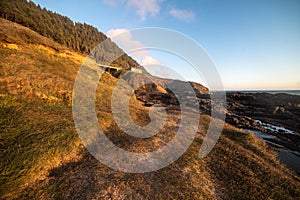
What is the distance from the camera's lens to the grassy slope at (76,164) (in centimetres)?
654

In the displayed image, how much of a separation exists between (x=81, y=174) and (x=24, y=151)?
2.97m

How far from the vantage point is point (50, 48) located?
23438 millimetres

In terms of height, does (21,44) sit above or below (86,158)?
above

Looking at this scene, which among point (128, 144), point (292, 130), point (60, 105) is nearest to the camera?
point (128, 144)

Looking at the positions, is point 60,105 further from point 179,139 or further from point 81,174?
point 179,139

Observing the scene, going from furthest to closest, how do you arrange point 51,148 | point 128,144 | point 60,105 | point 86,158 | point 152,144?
point 60,105 < point 152,144 < point 128,144 < point 86,158 < point 51,148

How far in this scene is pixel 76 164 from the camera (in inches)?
320

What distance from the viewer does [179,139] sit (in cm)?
1352

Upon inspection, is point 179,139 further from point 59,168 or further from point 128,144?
point 59,168

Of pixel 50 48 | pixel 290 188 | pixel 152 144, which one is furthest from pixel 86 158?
pixel 50 48

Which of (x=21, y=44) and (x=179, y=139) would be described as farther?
(x=21, y=44)

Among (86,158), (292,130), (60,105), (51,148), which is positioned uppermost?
(60,105)

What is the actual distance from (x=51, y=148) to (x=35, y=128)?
2053 millimetres

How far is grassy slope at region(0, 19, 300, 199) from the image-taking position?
6543 millimetres
